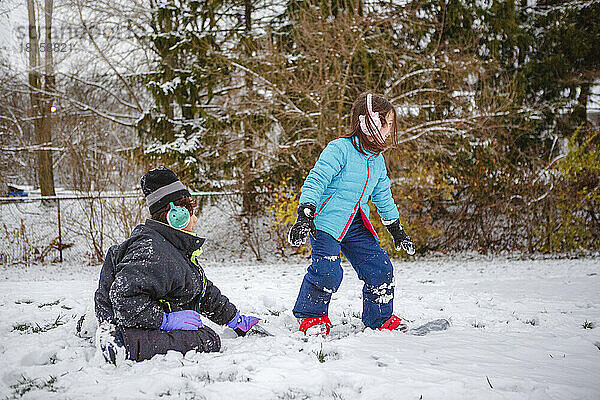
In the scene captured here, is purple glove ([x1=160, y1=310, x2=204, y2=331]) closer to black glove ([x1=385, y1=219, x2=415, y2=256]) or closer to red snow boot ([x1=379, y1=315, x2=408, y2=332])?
red snow boot ([x1=379, y1=315, x2=408, y2=332])

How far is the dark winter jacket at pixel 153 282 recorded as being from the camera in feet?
8.21

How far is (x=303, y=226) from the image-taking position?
3014 millimetres

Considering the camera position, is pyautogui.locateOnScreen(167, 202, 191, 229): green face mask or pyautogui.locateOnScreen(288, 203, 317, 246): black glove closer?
pyautogui.locateOnScreen(167, 202, 191, 229): green face mask

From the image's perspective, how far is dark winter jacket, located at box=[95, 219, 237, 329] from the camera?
2.50 meters

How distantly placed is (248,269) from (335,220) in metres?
4.66

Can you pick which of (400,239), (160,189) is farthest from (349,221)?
(160,189)

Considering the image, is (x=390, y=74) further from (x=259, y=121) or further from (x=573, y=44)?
(x=573, y=44)

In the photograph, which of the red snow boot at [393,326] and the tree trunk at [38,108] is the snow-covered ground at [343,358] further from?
the tree trunk at [38,108]

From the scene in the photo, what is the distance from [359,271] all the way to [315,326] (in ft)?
1.83

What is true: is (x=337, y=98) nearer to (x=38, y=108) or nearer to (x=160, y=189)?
(x=160, y=189)

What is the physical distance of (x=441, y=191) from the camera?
8.55 metres

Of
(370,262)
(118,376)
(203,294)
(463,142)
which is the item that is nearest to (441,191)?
(463,142)

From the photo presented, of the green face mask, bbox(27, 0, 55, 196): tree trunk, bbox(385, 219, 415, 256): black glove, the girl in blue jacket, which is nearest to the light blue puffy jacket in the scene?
the girl in blue jacket

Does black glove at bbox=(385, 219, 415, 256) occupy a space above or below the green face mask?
below
